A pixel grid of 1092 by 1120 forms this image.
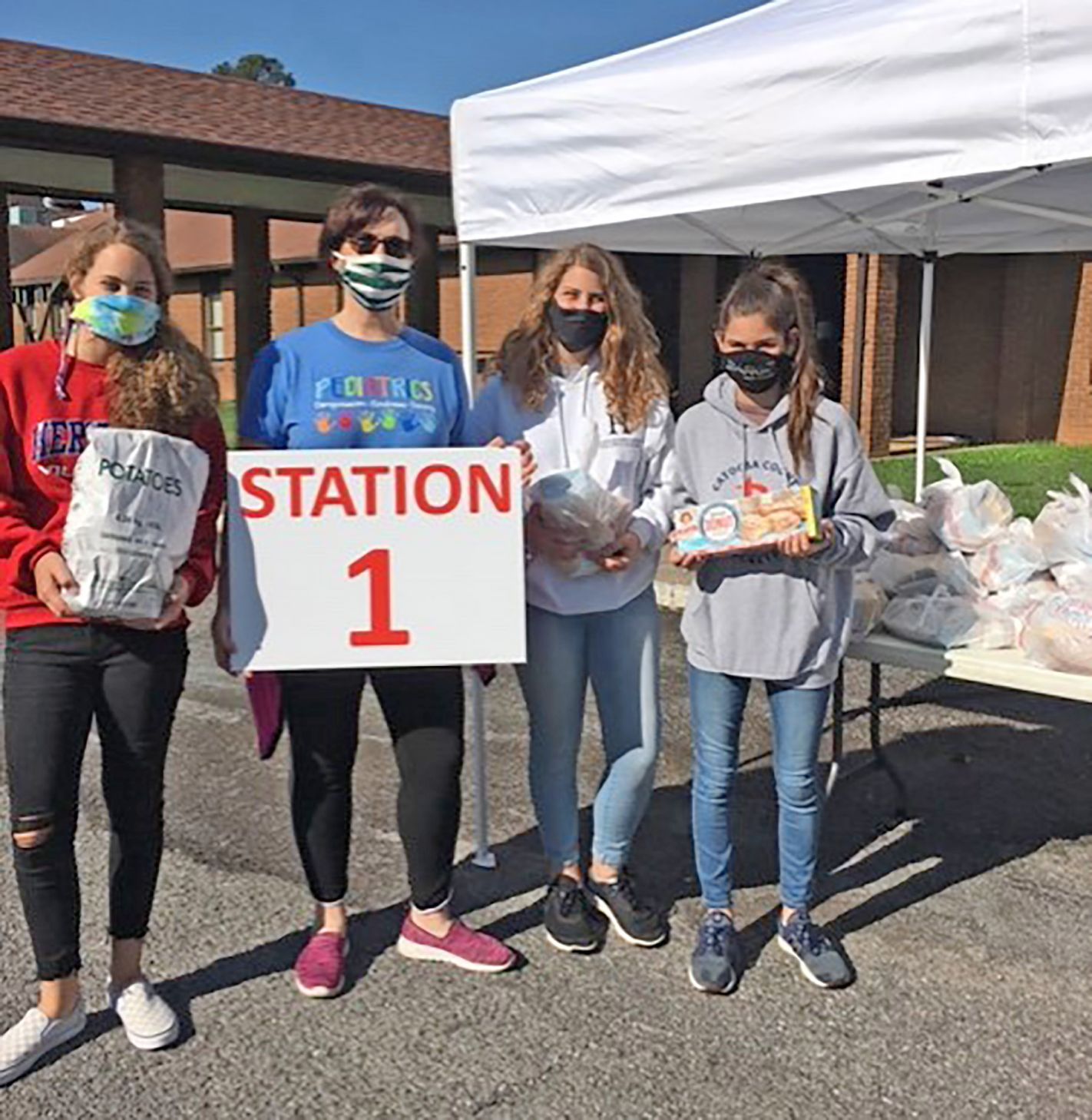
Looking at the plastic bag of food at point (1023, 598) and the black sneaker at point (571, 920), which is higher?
the plastic bag of food at point (1023, 598)

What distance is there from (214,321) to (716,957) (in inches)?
1100

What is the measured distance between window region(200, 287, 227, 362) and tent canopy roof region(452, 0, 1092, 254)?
25.9 metres

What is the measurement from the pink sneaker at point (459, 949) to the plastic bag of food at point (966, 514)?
2.10m

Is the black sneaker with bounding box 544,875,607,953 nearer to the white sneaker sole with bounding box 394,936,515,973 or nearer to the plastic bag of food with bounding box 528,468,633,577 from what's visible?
the white sneaker sole with bounding box 394,936,515,973

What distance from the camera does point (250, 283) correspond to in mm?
20047

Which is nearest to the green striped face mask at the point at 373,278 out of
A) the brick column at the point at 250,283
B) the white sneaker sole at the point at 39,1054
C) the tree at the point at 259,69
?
the white sneaker sole at the point at 39,1054

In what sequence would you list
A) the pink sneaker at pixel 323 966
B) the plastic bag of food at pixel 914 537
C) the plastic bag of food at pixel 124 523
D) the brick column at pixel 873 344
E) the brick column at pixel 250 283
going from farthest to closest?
the brick column at pixel 250 283 < the brick column at pixel 873 344 < the plastic bag of food at pixel 914 537 < the pink sneaker at pixel 323 966 < the plastic bag of food at pixel 124 523

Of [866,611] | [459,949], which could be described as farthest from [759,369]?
[459,949]

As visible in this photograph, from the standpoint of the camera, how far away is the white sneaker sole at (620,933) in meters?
3.37

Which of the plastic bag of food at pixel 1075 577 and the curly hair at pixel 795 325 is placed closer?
the curly hair at pixel 795 325

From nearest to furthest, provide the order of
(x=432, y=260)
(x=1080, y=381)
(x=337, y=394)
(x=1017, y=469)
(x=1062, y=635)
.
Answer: (x=337, y=394), (x=1062, y=635), (x=1017, y=469), (x=432, y=260), (x=1080, y=381)

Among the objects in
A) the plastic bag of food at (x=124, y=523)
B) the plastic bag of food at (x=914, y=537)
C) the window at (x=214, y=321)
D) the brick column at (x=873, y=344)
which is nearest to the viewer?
the plastic bag of food at (x=124, y=523)

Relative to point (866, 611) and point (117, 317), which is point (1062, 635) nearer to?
point (866, 611)

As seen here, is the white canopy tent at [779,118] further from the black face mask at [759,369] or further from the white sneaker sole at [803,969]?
the white sneaker sole at [803,969]
